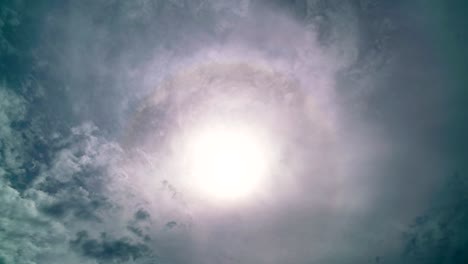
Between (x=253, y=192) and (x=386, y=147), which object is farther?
(x=253, y=192)

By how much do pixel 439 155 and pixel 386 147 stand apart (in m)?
3.90

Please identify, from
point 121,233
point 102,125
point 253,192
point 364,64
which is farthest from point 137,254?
point 364,64

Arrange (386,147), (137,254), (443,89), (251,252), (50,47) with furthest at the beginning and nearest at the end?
1. (251,252)
2. (137,254)
3. (386,147)
4. (443,89)
5. (50,47)

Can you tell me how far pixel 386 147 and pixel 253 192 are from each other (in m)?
6.62

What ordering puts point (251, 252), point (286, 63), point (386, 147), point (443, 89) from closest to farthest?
1. point (286, 63)
2. point (443, 89)
3. point (386, 147)
4. point (251, 252)

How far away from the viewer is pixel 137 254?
1720 centimetres

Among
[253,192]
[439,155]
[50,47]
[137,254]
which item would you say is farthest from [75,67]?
[439,155]

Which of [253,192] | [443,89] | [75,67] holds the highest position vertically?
[443,89]

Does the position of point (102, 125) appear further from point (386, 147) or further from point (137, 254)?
point (386, 147)

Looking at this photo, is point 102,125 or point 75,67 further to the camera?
point 102,125

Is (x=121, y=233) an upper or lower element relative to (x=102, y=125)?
lower

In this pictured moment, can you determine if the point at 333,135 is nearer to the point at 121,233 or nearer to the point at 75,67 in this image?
the point at 75,67

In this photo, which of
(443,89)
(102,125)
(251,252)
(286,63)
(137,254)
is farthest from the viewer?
(251,252)

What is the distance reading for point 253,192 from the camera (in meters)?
14.4
